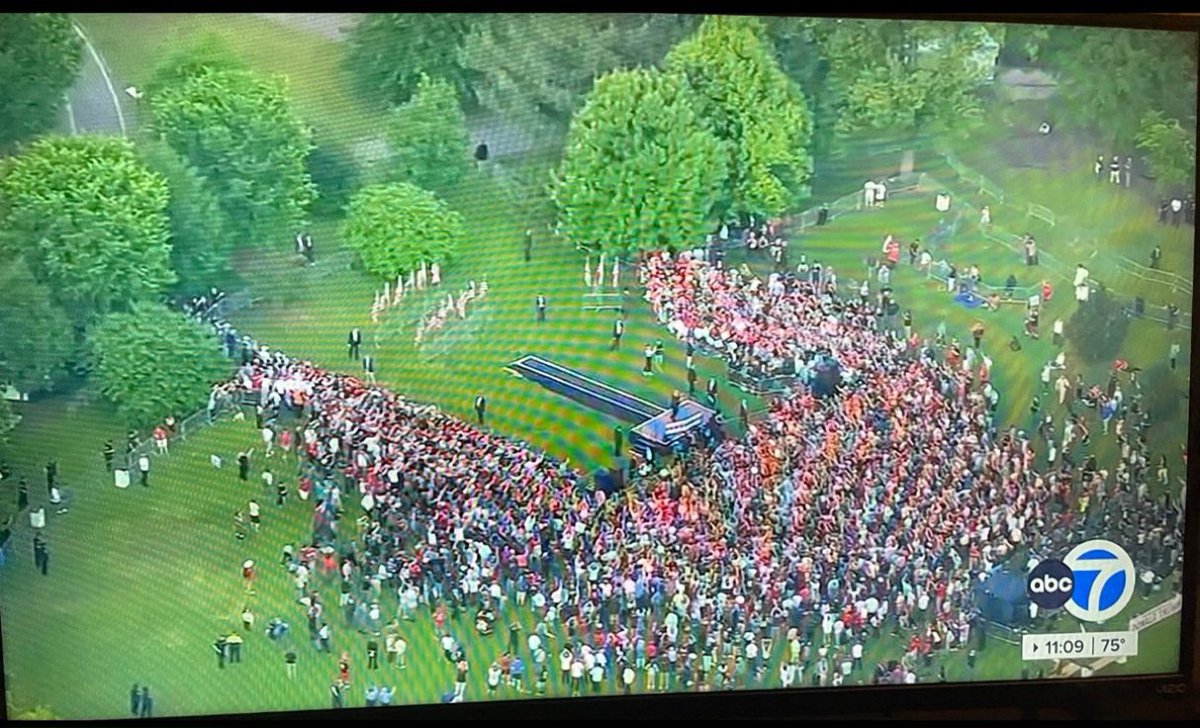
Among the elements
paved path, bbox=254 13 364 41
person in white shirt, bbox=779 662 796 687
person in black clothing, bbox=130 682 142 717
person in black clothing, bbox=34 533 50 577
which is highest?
paved path, bbox=254 13 364 41

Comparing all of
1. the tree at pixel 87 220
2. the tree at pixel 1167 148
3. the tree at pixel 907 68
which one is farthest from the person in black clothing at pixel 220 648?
the tree at pixel 1167 148

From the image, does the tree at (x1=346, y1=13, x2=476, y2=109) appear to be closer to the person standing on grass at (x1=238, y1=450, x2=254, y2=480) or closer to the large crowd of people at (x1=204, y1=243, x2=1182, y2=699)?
the large crowd of people at (x1=204, y1=243, x2=1182, y2=699)

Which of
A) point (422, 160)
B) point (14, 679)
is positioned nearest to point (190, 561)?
point (14, 679)

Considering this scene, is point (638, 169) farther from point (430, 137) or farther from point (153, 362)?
point (153, 362)

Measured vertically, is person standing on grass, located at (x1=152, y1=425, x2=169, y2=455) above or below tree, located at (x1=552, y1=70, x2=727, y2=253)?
below

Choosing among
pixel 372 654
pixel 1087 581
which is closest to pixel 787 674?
pixel 1087 581

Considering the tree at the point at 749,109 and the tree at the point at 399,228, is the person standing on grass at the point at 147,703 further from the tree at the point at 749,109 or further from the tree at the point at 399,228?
the tree at the point at 749,109

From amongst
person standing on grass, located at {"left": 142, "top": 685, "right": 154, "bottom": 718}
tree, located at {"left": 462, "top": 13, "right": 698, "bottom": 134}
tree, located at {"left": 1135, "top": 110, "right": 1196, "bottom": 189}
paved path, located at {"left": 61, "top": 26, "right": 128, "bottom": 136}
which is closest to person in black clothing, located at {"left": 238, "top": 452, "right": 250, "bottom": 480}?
person standing on grass, located at {"left": 142, "top": 685, "right": 154, "bottom": 718}
